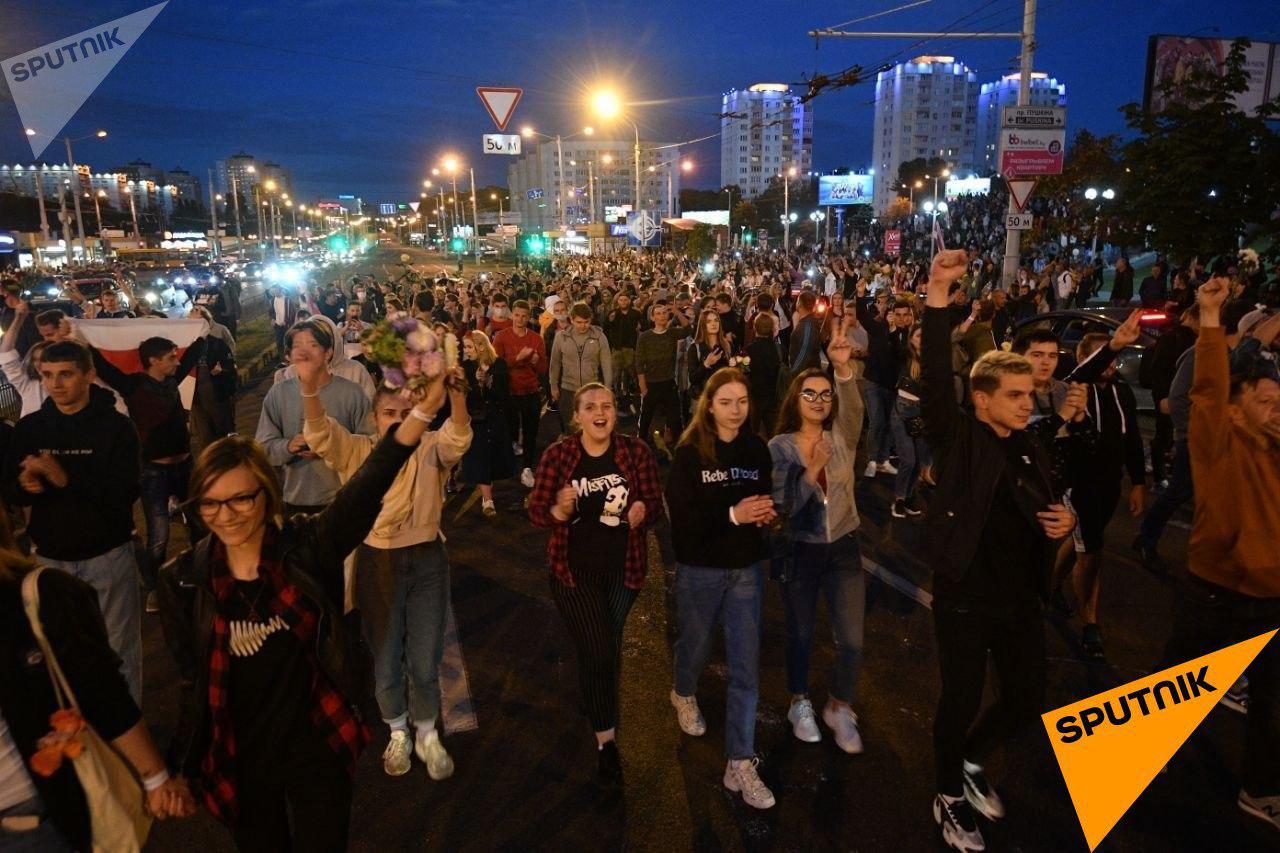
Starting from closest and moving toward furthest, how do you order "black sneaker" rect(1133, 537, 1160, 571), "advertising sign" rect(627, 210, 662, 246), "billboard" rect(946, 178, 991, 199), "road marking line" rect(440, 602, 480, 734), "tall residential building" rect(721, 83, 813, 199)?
"road marking line" rect(440, 602, 480, 734) → "black sneaker" rect(1133, 537, 1160, 571) → "advertising sign" rect(627, 210, 662, 246) → "billboard" rect(946, 178, 991, 199) → "tall residential building" rect(721, 83, 813, 199)

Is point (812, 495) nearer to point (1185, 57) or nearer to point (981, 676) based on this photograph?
point (981, 676)

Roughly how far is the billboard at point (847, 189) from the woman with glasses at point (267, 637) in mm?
86443

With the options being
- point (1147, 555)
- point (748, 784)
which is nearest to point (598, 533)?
point (748, 784)

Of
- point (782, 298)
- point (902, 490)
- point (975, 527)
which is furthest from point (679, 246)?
point (975, 527)

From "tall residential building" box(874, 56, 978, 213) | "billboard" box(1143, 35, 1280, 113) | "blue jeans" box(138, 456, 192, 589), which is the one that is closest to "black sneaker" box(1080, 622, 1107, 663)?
"blue jeans" box(138, 456, 192, 589)

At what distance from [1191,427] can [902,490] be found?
4.22 meters

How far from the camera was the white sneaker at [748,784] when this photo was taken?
3.74 meters

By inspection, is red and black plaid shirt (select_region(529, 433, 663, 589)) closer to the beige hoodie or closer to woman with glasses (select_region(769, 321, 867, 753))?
the beige hoodie

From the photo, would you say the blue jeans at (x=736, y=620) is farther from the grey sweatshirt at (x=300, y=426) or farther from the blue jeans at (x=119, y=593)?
the blue jeans at (x=119, y=593)

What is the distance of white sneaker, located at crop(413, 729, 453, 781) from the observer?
13.3ft

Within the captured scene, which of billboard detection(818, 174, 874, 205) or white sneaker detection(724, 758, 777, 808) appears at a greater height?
billboard detection(818, 174, 874, 205)

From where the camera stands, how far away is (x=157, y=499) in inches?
231

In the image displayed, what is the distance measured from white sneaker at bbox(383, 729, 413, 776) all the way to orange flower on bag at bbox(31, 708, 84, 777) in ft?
7.13

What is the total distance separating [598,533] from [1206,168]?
1512 cm
